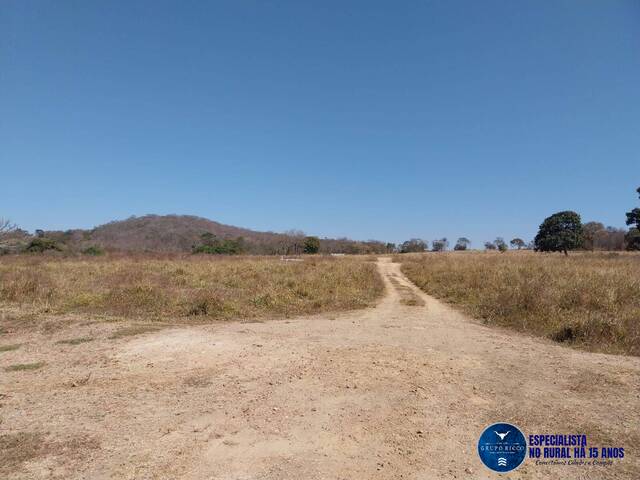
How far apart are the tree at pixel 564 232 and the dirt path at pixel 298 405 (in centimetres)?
3525

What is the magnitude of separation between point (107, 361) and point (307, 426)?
4.21m

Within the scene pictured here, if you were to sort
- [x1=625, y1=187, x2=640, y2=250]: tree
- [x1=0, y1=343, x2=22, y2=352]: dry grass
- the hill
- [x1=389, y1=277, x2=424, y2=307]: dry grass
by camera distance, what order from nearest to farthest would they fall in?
[x1=0, y1=343, x2=22, y2=352]: dry grass, [x1=389, y1=277, x2=424, y2=307]: dry grass, [x1=625, y1=187, x2=640, y2=250]: tree, the hill

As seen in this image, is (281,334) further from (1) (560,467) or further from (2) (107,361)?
(1) (560,467)

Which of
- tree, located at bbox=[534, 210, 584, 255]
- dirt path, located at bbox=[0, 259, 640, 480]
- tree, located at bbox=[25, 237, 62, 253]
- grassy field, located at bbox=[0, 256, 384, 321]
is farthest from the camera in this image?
tree, located at bbox=[25, 237, 62, 253]

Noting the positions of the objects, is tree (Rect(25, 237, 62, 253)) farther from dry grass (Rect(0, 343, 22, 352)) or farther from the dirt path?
the dirt path

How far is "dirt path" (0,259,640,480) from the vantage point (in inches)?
137

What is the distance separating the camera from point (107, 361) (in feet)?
21.2

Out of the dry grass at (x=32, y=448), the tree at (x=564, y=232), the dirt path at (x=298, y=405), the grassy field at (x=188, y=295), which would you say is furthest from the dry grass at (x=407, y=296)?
the tree at (x=564, y=232)

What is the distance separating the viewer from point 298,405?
15.4 feet

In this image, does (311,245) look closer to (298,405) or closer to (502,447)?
(298,405)

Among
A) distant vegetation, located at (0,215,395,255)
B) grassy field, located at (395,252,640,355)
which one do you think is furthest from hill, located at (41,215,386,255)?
grassy field, located at (395,252,640,355)

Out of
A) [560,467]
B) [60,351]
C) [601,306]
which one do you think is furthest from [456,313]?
[60,351]

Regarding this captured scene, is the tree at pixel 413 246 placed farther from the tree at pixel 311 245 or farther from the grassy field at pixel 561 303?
the grassy field at pixel 561 303

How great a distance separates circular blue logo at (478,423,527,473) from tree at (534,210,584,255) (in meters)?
39.6
